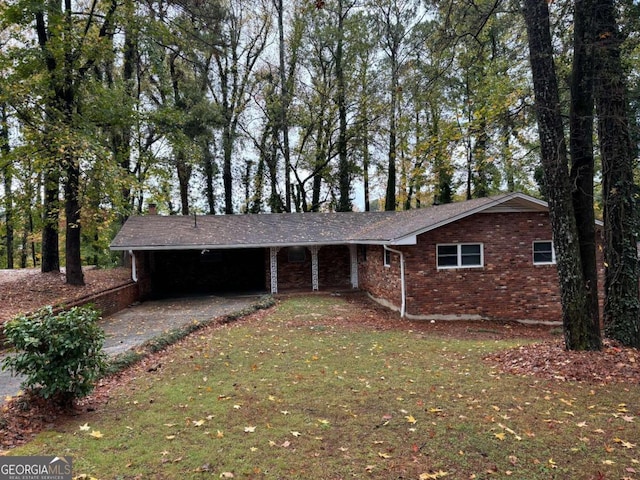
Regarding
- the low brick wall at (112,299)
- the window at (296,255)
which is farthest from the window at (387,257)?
the low brick wall at (112,299)

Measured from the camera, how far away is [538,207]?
12.8 meters

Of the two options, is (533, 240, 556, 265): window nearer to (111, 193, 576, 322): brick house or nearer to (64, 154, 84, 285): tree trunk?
(111, 193, 576, 322): brick house

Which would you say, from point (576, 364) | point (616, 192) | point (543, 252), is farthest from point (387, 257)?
point (576, 364)

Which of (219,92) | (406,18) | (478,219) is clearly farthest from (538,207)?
(219,92)

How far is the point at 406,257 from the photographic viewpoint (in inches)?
501

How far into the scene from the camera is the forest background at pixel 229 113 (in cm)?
1199

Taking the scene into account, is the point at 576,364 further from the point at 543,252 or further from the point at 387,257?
the point at 387,257

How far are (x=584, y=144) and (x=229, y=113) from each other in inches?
920

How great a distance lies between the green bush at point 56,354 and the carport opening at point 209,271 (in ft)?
47.2

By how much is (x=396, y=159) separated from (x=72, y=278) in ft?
69.1

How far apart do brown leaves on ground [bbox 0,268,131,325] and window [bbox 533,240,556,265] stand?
1448 cm

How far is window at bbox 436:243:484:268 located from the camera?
42.3 ft

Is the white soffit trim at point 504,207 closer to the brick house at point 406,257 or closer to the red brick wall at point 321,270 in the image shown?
the brick house at point 406,257

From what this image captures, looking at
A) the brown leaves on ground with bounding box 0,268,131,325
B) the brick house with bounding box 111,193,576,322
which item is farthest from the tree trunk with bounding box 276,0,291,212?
the brown leaves on ground with bounding box 0,268,131,325
